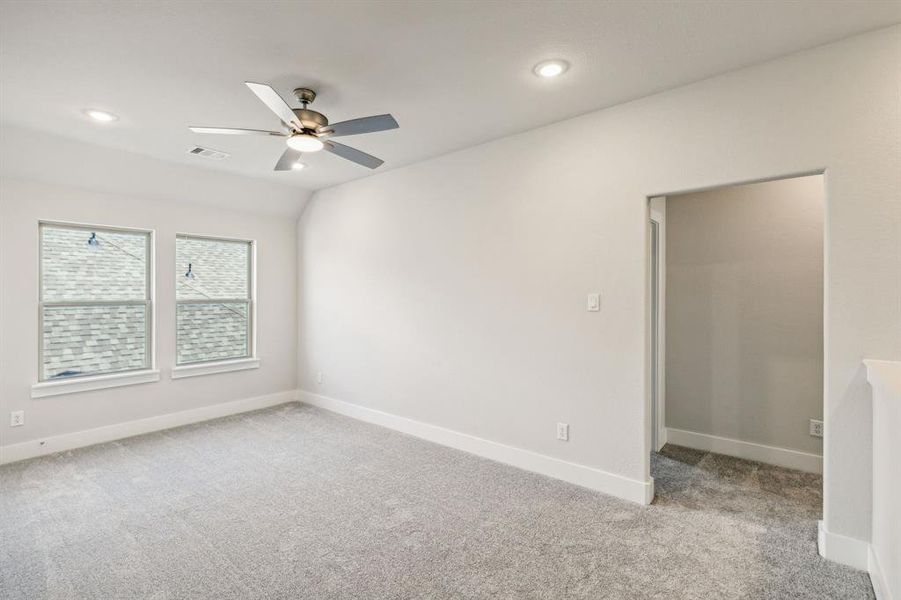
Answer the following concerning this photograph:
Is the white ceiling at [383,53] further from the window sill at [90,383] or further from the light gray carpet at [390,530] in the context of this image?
the light gray carpet at [390,530]

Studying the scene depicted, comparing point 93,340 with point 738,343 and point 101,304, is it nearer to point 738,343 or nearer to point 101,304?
point 101,304

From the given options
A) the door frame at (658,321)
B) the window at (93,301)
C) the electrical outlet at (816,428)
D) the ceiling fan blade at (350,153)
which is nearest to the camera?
the ceiling fan blade at (350,153)

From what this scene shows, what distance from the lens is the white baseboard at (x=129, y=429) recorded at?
12.1 feet

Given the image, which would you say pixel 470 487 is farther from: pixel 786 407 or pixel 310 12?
pixel 310 12

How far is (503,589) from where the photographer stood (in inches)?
79.9

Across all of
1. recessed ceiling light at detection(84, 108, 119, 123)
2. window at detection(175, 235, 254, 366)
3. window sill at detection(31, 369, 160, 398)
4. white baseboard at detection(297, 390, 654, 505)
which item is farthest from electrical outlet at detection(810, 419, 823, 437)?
window sill at detection(31, 369, 160, 398)

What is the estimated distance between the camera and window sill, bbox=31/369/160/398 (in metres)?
3.82

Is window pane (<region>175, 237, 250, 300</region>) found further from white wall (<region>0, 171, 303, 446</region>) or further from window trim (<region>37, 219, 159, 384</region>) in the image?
window trim (<region>37, 219, 159, 384</region>)

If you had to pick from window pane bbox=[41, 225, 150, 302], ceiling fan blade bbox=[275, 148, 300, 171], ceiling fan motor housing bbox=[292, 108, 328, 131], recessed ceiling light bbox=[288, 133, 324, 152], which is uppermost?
ceiling fan motor housing bbox=[292, 108, 328, 131]

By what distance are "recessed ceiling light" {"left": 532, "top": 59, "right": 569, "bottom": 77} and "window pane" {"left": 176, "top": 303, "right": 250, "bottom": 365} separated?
4390 mm

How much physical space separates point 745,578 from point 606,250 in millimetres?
1988

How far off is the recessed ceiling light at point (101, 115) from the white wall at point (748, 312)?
4730mm

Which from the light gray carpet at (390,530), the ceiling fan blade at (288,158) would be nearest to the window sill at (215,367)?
the light gray carpet at (390,530)

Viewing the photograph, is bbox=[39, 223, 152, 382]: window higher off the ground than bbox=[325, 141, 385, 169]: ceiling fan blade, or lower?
lower
